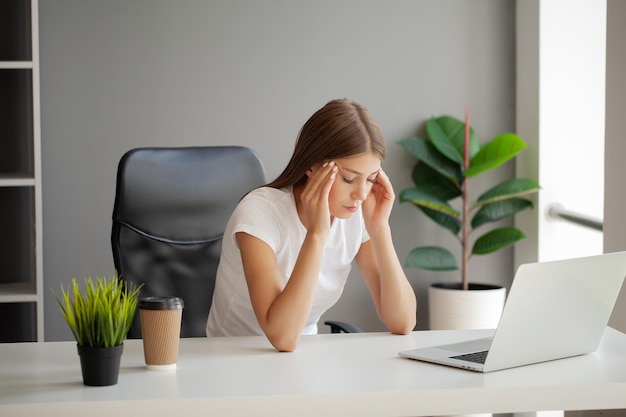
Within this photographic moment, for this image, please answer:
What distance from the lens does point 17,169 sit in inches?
141

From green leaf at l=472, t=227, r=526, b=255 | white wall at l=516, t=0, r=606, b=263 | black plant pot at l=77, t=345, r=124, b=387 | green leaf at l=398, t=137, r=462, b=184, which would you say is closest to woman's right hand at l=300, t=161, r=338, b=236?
black plant pot at l=77, t=345, r=124, b=387

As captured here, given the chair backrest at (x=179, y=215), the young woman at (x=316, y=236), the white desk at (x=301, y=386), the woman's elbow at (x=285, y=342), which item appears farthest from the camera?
Result: the chair backrest at (x=179, y=215)

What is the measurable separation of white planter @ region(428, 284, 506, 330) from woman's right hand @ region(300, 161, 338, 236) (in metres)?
1.73

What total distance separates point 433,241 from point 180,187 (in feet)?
5.61

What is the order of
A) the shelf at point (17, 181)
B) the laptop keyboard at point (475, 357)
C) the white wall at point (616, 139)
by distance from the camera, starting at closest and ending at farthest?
the laptop keyboard at point (475, 357)
the white wall at point (616, 139)
the shelf at point (17, 181)

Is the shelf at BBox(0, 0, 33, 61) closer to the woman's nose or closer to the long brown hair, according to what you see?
the long brown hair

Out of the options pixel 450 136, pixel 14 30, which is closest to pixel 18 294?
pixel 14 30

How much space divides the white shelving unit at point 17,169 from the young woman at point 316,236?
5.24 feet

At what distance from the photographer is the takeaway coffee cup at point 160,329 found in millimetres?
1491

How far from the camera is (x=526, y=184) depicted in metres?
3.59

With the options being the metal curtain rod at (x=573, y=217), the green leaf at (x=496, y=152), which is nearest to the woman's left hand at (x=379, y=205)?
the metal curtain rod at (x=573, y=217)

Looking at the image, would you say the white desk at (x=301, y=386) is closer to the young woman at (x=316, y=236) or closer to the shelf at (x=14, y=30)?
the young woman at (x=316, y=236)

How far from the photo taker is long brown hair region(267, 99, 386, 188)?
199cm

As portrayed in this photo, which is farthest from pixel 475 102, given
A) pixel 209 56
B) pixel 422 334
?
pixel 422 334
